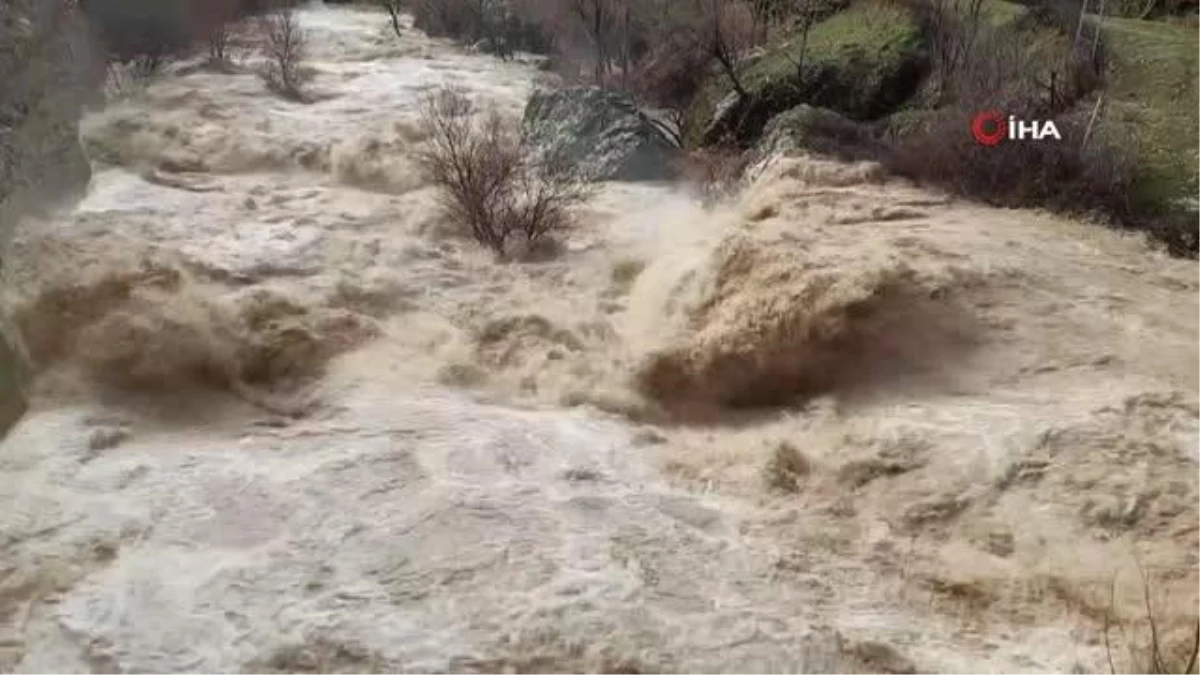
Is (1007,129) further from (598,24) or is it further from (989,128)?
(598,24)

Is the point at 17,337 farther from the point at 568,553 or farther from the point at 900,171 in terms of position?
the point at 900,171

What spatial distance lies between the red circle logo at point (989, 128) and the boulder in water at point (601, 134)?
2.92 meters

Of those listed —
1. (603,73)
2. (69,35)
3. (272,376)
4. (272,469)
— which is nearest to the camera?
(272,469)

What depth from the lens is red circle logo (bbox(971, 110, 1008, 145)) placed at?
396 inches

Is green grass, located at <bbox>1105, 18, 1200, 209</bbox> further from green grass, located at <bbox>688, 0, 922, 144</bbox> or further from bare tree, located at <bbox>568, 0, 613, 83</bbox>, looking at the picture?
bare tree, located at <bbox>568, 0, 613, 83</bbox>

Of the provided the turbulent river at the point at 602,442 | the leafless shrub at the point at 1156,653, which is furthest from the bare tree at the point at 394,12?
the leafless shrub at the point at 1156,653

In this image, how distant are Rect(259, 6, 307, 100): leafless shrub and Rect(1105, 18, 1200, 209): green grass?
333 inches

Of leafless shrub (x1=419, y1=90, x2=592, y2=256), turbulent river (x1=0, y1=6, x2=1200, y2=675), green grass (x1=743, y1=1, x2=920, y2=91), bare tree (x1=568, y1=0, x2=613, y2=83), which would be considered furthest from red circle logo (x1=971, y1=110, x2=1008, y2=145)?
bare tree (x1=568, y1=0, x2=613, y2=83)

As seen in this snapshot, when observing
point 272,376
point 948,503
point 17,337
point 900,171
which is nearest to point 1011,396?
point 948,503

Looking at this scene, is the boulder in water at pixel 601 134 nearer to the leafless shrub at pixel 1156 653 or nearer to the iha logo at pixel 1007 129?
the iha logo at pixel 1007 129

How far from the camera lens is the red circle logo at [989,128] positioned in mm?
10070

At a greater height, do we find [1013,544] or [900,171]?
[900,171]

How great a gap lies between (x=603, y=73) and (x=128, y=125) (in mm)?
5258

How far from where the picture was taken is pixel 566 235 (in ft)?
34.2
